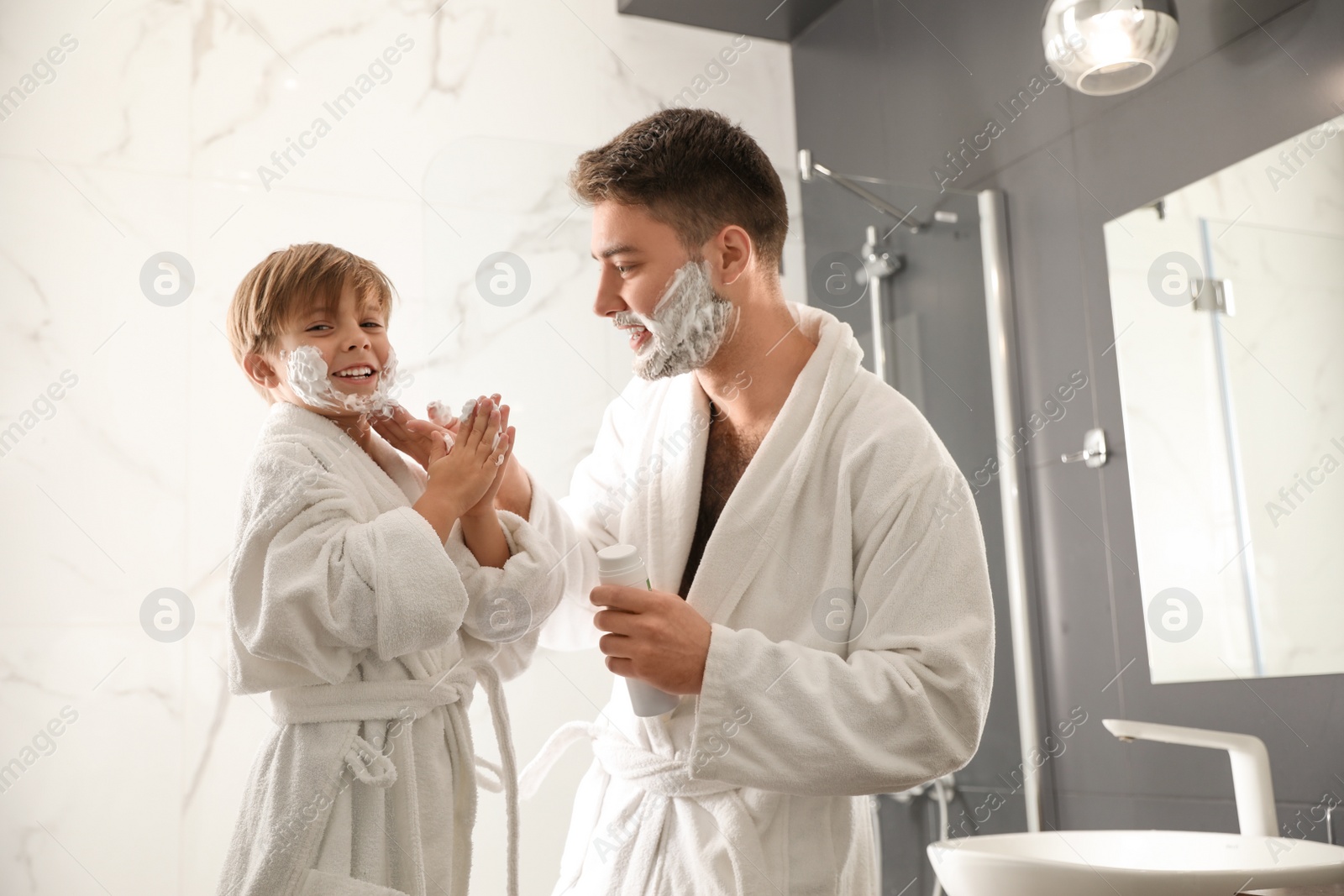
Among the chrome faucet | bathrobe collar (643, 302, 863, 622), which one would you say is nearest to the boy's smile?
bathrobe collar (643, 302, 863, 622)

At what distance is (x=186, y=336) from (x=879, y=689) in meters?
1.48

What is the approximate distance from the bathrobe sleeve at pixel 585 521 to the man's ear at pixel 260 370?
28cm

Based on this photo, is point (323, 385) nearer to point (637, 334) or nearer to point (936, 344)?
point (637, 334)

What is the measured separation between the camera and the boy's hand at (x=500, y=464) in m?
1.06

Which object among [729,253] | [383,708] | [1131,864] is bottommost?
[1131,864]

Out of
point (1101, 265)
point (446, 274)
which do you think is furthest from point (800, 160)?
point (446, 274)

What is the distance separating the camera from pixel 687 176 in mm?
1260

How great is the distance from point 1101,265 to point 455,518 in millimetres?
1250

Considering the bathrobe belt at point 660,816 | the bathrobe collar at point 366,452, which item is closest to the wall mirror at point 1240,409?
the bathrobe belt at point 660,816

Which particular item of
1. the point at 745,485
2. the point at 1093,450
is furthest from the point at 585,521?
the point at 1093,450

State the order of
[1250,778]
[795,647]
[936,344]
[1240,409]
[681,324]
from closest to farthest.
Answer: [795,647]
[681,324]
[1250,778]
[1240,409]
[936,344]

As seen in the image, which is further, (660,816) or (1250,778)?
(1250,778)

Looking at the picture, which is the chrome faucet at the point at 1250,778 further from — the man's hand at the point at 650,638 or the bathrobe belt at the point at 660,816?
Result: the man's hand at the point at 650,638

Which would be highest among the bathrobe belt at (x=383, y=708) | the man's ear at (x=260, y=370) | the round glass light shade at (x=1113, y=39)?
the round glass light shade at (x=1113, y=39)
